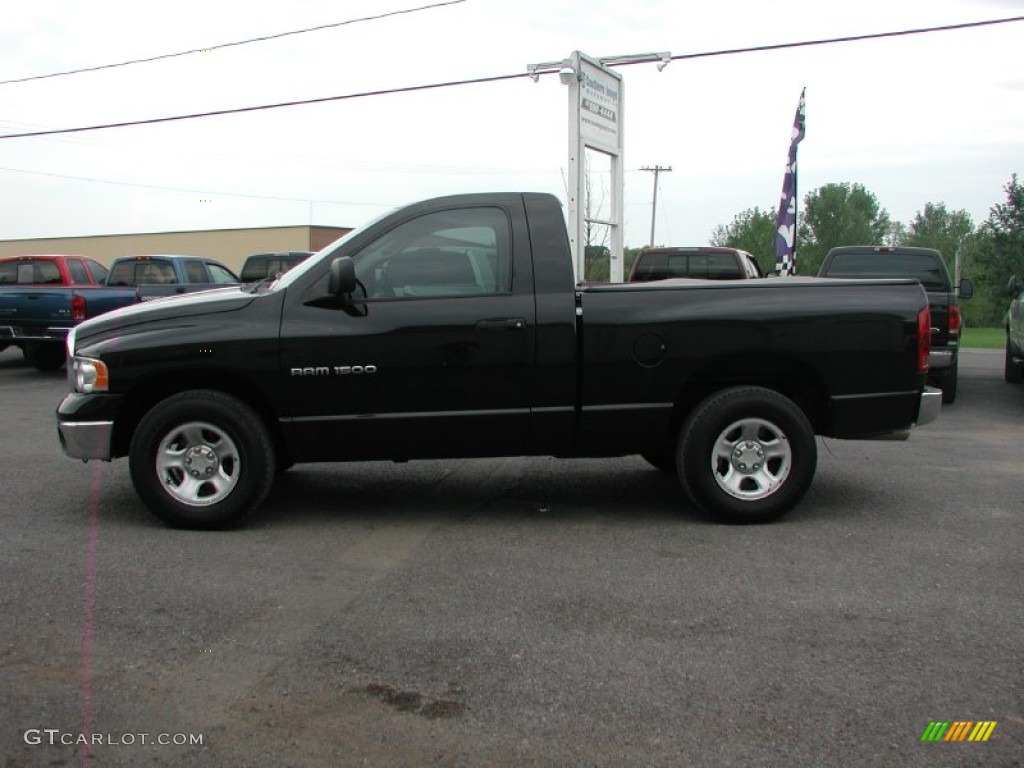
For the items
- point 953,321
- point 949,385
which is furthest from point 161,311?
point 949,385

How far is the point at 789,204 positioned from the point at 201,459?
62.7 ft

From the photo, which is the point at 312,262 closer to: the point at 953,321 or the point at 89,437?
the point at 89,437

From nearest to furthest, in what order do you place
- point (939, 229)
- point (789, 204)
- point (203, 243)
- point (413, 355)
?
1. point (413, 355)
2. point (789, 204)
3. point (203, 243)
4. point (939, 229)

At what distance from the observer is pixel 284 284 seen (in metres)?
5.85

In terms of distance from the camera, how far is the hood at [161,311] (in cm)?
574

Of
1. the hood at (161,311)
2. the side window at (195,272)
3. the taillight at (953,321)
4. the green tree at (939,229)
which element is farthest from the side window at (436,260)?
the green tree at (939,229)

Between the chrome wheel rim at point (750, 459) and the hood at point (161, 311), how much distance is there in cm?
293

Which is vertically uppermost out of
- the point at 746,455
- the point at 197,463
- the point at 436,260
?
the point at 436,260

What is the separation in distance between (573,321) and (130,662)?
2995mm

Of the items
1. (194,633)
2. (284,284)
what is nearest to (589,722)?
(194,633)

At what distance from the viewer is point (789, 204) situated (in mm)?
22438

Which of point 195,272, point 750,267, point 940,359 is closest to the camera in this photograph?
point 940,359

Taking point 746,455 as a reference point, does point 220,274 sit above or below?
above

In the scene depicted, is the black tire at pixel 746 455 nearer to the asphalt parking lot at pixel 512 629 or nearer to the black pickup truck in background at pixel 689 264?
the asphalt parking lot at pixel 512 629
